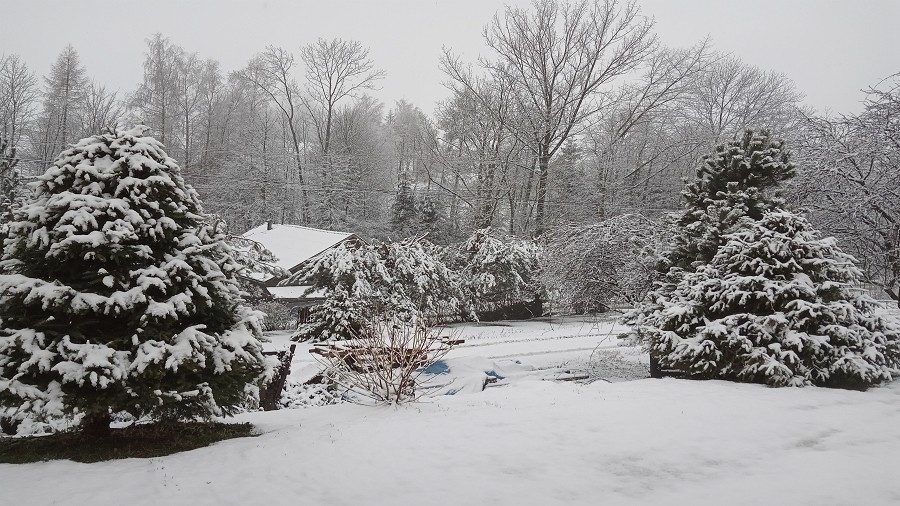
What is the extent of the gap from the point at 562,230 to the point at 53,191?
11.1 metres

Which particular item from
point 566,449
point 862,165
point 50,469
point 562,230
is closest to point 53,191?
point 50,469

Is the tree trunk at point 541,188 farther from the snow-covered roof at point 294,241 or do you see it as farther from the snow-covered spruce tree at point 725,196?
the snow-covered spruce tree at point 725,196

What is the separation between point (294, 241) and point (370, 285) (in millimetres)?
8860

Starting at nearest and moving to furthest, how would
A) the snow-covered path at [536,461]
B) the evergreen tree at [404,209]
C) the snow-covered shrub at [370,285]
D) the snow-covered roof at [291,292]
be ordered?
1. the snow-covered path at [536,461]
2. the snow-covered shrub at [370,285]
3. the snow-covered roof at [291,292]
4. the evergreen tree at [404,209]

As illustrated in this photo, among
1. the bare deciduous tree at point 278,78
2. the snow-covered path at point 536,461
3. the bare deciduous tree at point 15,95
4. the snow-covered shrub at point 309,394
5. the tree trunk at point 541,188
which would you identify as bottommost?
the snow-covered shrub at point 309,394

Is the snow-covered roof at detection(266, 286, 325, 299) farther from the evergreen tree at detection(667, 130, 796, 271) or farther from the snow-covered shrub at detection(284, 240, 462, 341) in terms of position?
the evergreen tree at detection(667, 130, 796, 271)

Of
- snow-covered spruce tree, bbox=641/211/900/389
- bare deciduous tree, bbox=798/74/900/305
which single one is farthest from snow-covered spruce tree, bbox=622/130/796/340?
bare deciduous tree, bbox=798/74/900/305

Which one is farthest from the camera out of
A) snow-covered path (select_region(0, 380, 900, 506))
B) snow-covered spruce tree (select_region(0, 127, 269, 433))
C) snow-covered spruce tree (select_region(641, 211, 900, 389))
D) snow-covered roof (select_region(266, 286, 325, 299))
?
snow-covered roof (select_region(266, 286, 325, 299))

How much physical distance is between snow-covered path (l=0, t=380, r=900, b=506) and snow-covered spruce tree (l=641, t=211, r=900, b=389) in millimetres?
906

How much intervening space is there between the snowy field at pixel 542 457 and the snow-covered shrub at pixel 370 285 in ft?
27.0

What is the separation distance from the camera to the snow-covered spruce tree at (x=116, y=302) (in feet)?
15.3

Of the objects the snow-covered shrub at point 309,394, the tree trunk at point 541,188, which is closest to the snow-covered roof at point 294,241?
the tree trunk at point 541,188

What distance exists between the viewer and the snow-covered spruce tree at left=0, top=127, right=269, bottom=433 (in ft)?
15.3

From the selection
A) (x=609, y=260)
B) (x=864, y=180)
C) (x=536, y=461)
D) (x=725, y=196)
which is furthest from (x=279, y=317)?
(x=864, y=180)
